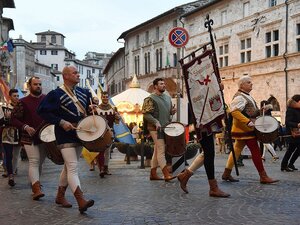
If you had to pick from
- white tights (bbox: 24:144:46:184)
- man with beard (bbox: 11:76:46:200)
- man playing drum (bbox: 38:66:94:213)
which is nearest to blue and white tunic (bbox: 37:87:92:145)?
man playing drum (bbox: 38:66:94:213)

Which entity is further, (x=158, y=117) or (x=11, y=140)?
(x=11, y=140)

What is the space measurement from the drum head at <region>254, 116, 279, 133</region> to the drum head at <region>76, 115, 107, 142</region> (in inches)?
151

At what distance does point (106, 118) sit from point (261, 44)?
31208 mm

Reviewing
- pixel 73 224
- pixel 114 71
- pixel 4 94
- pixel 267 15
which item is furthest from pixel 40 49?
pixel 73 224

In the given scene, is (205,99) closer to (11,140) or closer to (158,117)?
(158,117)

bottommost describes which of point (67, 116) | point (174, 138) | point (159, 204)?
point (159, 204)

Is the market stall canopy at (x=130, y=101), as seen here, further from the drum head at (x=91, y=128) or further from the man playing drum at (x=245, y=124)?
the drum head at (x=91, y=128)

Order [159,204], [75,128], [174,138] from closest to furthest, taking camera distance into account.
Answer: [75,128], [159,204], [174,138]

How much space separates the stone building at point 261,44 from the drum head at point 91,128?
29334mm

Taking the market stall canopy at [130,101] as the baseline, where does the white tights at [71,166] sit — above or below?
below

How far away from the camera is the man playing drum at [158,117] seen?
10.6 meters

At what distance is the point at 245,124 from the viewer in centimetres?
1002

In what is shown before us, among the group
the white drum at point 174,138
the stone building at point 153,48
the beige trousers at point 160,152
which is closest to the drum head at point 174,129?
the white drum at point 174,138

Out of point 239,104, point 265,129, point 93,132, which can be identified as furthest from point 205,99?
point 265,129
